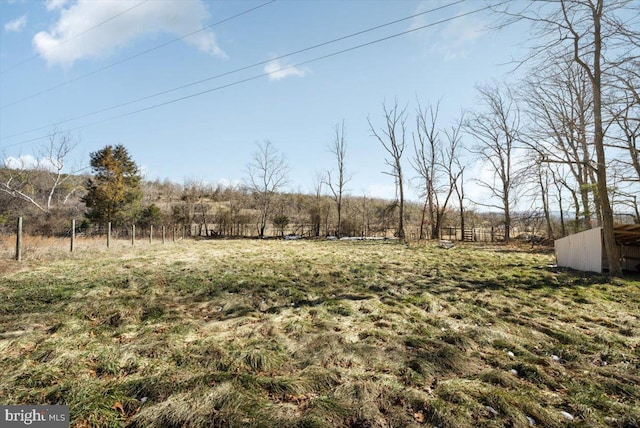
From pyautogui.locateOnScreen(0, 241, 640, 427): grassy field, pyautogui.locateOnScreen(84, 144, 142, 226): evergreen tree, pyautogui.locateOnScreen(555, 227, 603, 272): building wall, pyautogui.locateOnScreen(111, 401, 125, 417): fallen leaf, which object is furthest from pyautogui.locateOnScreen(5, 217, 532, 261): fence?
pyautogui.locateOnScreen(111, 401, 125, 417): fallen leaf

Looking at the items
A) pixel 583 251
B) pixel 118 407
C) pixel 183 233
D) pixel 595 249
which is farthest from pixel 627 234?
pixel 183 233

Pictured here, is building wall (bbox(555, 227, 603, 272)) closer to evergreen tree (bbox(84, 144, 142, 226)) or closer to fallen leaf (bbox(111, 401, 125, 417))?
fallen leaf (bbox(111, 401, 125, 417))

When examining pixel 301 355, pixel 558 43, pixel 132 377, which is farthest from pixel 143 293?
pixel 558 43

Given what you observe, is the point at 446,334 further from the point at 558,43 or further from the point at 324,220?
the point at 324,220

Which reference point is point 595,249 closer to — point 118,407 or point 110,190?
point 118,407

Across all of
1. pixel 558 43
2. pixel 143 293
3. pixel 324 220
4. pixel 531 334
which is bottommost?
pixel 531 334

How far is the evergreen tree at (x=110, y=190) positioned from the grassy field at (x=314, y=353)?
19343 millimetres

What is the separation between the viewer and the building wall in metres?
8.84

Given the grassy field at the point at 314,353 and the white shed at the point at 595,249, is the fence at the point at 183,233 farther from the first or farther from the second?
the grassy field at the point at 314,353

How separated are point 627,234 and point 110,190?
96.3 feet

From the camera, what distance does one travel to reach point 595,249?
893 centimetres

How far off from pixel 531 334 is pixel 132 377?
4794 millimetres

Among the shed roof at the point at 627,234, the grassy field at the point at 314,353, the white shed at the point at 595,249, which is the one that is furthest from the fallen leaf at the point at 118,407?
the shed roof at the point at 627,234

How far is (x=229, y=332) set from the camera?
12.7ft
